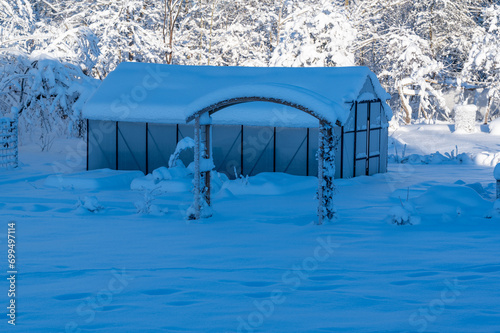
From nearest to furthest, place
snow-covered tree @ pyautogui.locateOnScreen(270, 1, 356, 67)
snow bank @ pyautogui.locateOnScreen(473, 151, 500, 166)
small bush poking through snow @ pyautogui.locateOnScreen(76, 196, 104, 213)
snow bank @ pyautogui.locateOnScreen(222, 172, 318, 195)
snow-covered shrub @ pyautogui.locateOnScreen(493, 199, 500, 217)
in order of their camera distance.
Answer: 1. snow-covered shrub @ pyautogui.locateOnScreen(493, 199, 500, 217)
2. small bush poking through snow @ pyautogui.locateOnScreen(76, 196, 104, 213)
3. snow bank @ pyautogui.locateOnScreen(222, 172, 318, 195)
4. snow bank @ pyautogui.locateOnScreen(473, 151, 500, 166)
5. snow-covered tree @ pyautogui.locateOnScreen(270, 1, 356, 67)

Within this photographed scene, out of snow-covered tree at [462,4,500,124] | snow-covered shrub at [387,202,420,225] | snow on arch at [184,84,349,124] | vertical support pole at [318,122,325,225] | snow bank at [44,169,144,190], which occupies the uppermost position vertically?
snow-covered tree at [462,4,500,124]

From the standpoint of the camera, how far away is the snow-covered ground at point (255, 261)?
21.8 ft

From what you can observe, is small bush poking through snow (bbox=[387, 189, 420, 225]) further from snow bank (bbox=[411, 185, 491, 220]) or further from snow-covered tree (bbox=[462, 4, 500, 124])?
snow-covered tree (bbox=[462, 4, 500, 124])

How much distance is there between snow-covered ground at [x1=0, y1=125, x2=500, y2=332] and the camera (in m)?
6.65

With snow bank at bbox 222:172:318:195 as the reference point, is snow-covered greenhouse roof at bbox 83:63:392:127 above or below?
above

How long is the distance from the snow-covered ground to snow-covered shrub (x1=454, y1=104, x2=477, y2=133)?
14807mm

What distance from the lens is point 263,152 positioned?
62.9ft

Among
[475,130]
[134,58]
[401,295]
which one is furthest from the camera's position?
[134,58]

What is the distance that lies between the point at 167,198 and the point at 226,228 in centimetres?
431

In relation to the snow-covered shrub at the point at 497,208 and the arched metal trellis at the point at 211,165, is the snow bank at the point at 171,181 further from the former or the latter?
the snow-covered shrub at the point at 497,208

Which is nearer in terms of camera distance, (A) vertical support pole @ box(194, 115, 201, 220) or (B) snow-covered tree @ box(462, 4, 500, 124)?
(A) vertical support pole @ box(194, 115, 201, 220)

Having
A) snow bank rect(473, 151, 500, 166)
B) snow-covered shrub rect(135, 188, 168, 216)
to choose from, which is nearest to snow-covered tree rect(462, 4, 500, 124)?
snow bank rect(473, 151, 500, 166)

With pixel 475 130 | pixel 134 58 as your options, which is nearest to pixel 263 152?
pixel 475 130

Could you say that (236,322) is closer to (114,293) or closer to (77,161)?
(114,293)
